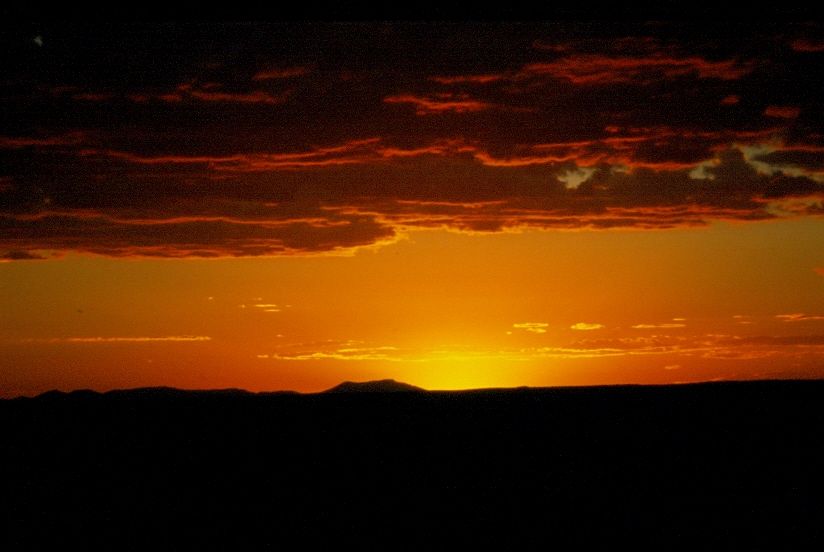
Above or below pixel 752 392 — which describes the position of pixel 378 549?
below

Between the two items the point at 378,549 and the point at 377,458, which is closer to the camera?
the point at 378,549

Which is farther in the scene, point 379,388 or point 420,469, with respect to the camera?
point 379,388

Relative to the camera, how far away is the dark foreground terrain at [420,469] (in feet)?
4.99

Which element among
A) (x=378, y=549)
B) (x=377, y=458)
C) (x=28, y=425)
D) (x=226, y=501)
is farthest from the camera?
(x=28, y=425)

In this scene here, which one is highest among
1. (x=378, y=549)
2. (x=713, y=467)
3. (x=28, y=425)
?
(x=28, y=425)

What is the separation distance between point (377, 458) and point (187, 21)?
1.24 m

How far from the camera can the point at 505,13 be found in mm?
1818

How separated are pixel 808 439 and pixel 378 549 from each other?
1.13m

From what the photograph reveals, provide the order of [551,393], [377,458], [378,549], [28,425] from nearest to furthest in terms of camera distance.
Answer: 1. [378,549]
2. [377,458]
3. [28,425]
4. [551,393]

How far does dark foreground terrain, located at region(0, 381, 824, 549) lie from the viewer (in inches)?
59.8

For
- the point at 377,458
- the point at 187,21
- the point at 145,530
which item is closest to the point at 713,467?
the point at 377,458

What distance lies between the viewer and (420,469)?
67.0 inches

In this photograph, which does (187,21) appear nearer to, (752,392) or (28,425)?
(28,425)

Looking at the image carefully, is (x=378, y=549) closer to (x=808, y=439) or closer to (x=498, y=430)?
(x=498, y=430)
